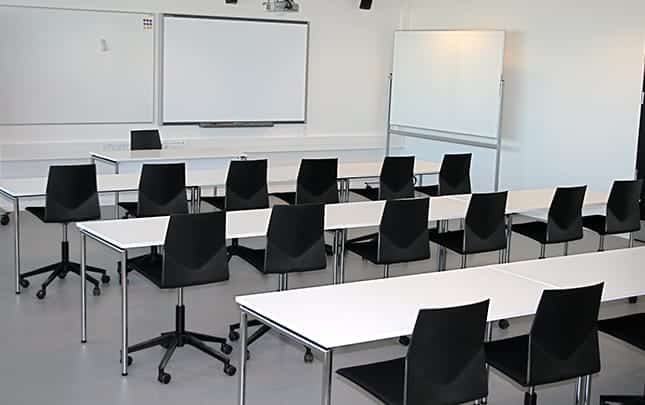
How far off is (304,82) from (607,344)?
21.1ft

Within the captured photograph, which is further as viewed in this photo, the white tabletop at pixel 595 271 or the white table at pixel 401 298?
the white tabletop at pixel 595 271

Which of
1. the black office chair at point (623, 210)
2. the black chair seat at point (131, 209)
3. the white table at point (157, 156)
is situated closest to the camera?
the black office chair at point (623, 210)

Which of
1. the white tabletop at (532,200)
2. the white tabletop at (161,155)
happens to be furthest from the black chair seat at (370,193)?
the white tabletop at (161,155)

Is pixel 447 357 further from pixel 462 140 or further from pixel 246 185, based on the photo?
pixel 462 140

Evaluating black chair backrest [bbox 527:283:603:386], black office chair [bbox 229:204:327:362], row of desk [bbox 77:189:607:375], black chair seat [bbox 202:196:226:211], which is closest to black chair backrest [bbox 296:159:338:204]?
black chair seat [bbox 202:196:226:211]

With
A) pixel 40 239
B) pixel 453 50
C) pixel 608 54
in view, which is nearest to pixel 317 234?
pixel 40 239

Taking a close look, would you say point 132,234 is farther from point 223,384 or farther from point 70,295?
point 70,295

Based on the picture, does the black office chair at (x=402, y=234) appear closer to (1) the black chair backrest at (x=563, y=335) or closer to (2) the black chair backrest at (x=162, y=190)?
(2) the black chair backrest at (x=162, y=190)

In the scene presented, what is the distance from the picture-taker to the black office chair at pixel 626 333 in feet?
13.8

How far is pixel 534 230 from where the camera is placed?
669 cm

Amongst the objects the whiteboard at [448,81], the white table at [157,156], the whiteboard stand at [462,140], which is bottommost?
the white table at [157,156]

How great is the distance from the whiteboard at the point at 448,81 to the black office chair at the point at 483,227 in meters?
4.04

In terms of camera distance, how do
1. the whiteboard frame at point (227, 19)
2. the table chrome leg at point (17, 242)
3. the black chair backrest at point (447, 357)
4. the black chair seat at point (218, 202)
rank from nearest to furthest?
the black chair backrest at point (447, 357), the table chrome leg at point (17, 242), the black chair seat at point (218, 202), the whiteboard frame at point (227, 19)

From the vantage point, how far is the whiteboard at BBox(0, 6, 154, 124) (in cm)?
921
